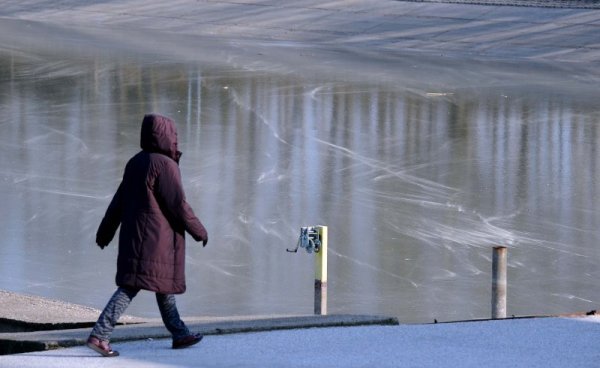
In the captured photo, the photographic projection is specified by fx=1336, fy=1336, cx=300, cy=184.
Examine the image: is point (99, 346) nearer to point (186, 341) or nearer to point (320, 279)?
point (186, 341)

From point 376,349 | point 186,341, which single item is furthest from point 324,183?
point 186,341

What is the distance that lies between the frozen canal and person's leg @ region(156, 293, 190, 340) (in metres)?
3.93

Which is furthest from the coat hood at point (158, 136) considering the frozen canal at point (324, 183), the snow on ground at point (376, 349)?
the frozen canal at point (324, 183)

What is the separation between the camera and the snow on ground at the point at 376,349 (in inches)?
286

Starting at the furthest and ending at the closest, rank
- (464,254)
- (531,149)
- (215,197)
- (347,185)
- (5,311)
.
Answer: (531,149) → (347,185) → (215,197) → (464,254) → (5,311)

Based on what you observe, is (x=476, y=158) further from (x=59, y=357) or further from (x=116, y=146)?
(x=59, y=357)

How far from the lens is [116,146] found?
1988 centimetres

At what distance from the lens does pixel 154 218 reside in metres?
7.18

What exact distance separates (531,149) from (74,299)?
36.5 feet

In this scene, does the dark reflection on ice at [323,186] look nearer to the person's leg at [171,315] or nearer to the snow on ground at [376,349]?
the snow on ground at [376,349]

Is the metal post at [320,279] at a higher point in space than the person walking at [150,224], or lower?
lower

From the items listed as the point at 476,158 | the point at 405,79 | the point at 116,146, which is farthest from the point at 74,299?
the point at 405,79

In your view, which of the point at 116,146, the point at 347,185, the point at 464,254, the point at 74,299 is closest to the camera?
the point at 74,299

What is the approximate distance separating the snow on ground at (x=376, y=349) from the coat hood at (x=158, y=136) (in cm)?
115
